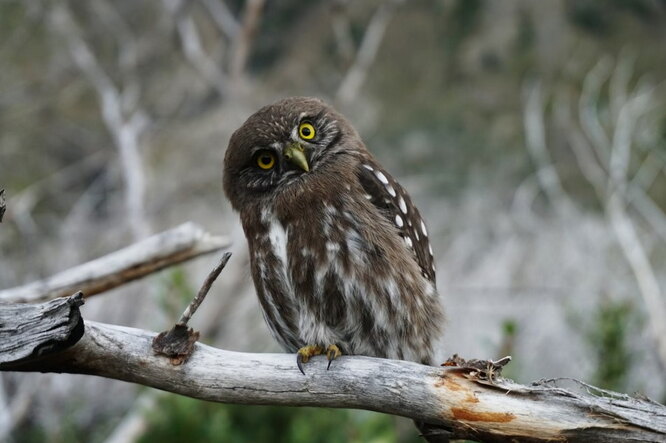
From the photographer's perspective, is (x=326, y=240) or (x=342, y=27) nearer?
(x=326, y=240)

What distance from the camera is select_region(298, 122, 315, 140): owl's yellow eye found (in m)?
2.99

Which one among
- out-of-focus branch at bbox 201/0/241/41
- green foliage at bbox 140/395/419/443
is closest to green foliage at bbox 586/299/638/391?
green foliage at bbox 140/395/419/443

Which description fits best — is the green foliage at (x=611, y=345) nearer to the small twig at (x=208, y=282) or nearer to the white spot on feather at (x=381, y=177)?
the white spot on feather at (x=381, y=177)

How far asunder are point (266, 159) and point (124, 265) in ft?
2.75

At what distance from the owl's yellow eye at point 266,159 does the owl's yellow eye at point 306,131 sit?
151mm

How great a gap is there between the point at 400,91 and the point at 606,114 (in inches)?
105

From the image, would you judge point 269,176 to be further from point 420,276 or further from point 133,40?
point 133,40

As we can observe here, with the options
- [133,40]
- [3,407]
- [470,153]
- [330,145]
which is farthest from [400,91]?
[330,145]

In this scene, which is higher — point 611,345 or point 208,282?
point 611,345

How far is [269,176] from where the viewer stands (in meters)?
2.99

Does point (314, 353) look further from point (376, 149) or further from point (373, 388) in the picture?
point (376, 149)

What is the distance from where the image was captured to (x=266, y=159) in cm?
299

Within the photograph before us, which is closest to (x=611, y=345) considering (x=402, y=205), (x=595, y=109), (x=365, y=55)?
(x=402, y=205)

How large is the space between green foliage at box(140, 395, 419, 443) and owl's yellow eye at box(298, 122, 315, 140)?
2141 mm
